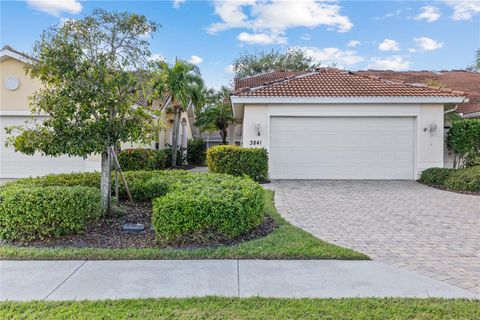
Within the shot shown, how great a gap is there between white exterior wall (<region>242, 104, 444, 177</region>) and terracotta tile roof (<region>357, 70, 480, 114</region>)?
589cm

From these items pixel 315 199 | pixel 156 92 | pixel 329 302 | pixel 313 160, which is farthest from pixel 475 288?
pixel 313 160

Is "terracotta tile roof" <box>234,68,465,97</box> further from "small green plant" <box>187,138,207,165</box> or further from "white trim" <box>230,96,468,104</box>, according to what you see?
"small green plant" <box>187,138,207,165</box>

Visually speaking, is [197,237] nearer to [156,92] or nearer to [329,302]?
[329,302]

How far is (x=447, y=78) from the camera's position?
19781 millimetres

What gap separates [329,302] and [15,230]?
15.4 ft

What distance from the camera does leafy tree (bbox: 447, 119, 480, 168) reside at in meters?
11.8

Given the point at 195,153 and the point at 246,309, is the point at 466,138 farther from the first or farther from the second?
the point at 195,153

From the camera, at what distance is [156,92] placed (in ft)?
20.6

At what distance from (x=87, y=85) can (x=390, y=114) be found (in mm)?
10603

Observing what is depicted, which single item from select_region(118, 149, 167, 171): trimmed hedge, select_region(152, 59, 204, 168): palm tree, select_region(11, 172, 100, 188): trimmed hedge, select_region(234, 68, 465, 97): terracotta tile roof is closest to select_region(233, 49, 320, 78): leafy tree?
select_region(152, 59, 204, 168): palm tree

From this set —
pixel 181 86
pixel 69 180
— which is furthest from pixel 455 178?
pixel 181 86

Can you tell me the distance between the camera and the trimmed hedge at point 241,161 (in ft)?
36.9

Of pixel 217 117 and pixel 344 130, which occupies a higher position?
pixel 217 117

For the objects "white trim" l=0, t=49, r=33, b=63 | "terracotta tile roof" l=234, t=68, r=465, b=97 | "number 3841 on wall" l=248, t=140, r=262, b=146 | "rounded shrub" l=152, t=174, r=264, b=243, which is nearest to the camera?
"rounded shrub" l=152, t=174, r=264, b=243
